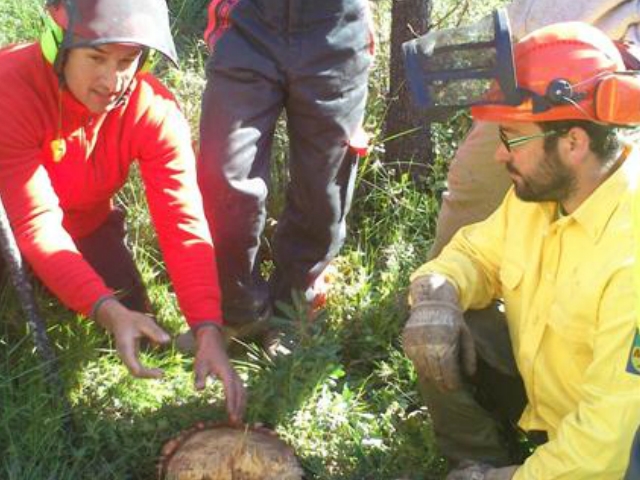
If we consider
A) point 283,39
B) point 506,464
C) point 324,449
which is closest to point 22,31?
point 283,39

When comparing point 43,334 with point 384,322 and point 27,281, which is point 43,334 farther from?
point 384,322

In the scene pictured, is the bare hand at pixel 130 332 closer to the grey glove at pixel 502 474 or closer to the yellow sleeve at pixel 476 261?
the yellow sleeve at pixel 476 261

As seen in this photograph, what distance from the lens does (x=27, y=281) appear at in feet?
11.1

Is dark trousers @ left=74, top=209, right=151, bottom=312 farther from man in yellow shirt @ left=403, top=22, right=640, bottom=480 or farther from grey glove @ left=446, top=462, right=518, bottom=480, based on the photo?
grey glove @ left=446, top=462, right=518, bottom=480

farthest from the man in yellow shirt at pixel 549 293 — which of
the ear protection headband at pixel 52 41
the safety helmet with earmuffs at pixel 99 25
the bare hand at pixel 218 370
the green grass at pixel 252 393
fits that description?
the ear protection headband at pixel 52 41

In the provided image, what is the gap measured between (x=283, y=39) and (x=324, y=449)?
1420 millimetres

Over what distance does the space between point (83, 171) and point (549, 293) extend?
1.58 metres

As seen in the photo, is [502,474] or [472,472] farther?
[472,472]

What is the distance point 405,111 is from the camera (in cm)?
515

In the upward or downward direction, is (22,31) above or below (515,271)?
above

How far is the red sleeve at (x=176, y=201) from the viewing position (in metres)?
3.41

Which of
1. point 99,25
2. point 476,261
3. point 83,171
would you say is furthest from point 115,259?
point 476,261

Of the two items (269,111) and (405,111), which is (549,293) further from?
(405,111)

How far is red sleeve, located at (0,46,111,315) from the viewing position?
10.7 ft
